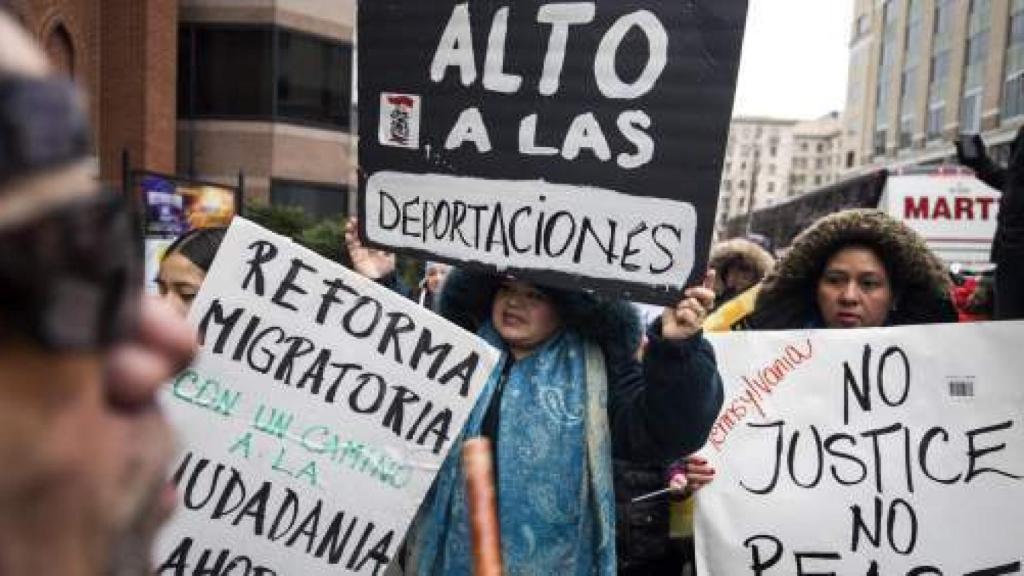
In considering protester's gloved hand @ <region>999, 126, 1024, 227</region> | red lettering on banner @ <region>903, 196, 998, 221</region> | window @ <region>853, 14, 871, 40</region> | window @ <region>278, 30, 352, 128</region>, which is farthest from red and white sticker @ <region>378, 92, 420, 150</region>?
window @ <region>853, 14, 871, 40</region>

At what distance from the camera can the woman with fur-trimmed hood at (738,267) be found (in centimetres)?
464

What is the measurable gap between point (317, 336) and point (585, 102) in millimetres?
820

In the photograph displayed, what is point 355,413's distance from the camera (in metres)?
1.90

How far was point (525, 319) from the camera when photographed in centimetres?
206

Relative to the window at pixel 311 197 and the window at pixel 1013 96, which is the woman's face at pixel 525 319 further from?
the window at pixel 1013 96

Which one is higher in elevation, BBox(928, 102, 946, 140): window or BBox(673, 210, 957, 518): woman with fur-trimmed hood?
BBox(928, 102, 946, 140): window

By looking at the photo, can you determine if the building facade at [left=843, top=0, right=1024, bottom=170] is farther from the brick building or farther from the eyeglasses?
the eyeglasses

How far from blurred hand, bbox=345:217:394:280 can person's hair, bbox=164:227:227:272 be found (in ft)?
1.41

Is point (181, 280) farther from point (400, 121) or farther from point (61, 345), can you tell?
point (61, 345)

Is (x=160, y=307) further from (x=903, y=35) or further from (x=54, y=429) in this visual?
(x=903, y=35)

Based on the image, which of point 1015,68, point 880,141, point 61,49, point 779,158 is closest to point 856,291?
point 61,49

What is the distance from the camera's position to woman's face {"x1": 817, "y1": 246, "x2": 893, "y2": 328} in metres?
2.55

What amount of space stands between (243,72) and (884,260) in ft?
62.9

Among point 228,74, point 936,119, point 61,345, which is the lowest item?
point 61,345
